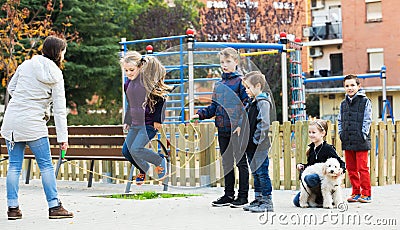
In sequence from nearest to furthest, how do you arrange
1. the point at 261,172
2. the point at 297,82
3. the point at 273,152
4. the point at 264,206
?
the point at 264,206
the point at 261,172
the point at 273,152
the point at 297,82

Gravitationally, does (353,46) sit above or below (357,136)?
above

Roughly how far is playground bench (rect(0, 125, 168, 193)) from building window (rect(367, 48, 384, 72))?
37.5m

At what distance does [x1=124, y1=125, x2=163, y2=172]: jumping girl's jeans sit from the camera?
11.4 m

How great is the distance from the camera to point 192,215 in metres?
9.30

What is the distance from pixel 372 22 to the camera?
50812 mm

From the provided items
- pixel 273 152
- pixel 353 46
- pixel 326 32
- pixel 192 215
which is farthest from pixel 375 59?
pixel 192 215

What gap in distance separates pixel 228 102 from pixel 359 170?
200 cm

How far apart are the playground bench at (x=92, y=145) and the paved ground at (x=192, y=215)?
1.39m

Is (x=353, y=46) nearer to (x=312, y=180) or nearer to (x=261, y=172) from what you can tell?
(x=312, y=180)

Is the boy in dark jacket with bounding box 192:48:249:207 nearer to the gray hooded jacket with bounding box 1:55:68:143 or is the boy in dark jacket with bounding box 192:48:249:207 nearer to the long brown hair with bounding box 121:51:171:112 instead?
the long brown hair with bounding box 121:51:171:112

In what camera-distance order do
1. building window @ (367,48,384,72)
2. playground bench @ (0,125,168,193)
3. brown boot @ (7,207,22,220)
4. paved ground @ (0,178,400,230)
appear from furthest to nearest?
building window @ (367,48,384,72)
playground bench @ (0,125,168,193)
brown boot @ (7,207,22,220)
paved ground @ (0,178,400,230)

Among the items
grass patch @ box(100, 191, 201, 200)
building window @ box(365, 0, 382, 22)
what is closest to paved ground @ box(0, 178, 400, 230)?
grass patch @ box(100, 191, 201, 200)

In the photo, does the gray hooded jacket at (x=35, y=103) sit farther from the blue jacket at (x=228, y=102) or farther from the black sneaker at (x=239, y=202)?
the black sneaker at (x=239, y=202)

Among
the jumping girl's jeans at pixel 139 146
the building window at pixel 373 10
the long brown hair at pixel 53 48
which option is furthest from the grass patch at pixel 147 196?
the building window at pixel 373 10
